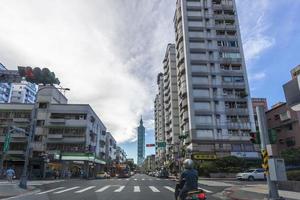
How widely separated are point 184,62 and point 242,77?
13002mm

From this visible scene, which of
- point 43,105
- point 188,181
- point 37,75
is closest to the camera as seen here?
point 188,181

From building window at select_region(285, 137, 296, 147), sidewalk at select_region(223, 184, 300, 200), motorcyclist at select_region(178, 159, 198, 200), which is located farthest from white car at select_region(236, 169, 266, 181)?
motorcyclist at select_region(178, 159, 198, 200)

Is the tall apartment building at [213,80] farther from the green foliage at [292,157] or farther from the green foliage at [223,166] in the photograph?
the green foliage at [292,157]

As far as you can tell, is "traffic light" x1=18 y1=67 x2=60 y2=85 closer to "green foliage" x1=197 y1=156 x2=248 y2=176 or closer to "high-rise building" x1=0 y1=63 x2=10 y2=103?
"green foliage" x1=197 y1=156 x2=248 y2=176

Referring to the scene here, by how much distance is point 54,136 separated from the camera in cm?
5281

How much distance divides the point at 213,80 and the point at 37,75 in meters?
44.5

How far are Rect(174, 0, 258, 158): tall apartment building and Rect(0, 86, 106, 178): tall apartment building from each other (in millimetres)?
21292

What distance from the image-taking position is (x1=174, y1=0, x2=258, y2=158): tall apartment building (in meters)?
52.2

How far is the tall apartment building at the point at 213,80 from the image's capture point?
5216cm

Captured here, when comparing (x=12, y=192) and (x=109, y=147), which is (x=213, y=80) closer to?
(x=12, y=192)

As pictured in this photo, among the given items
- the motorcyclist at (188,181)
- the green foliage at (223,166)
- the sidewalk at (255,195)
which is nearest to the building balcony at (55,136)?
the green foliage at (223,166)

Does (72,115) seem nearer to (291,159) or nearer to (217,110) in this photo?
(217,110)

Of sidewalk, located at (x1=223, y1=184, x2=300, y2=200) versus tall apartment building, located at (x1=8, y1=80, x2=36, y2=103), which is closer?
sidewalk, located at (x1=223, y1=184, x2=300, y2=200)

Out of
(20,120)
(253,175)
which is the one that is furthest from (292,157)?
(20,120)
